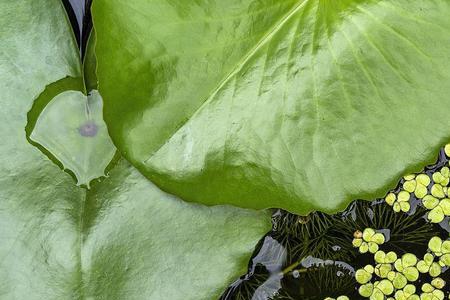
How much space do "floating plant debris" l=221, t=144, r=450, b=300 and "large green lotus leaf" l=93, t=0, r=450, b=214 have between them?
0.80ft

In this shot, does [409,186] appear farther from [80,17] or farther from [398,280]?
[80,17]

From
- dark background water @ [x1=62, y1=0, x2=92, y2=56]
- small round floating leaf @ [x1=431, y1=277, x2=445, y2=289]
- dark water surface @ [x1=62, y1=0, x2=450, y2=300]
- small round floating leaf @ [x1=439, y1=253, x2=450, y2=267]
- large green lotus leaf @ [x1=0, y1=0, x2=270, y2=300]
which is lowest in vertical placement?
small round floating leaf @ [x1=431, y1=277, x2=445, y2=289]

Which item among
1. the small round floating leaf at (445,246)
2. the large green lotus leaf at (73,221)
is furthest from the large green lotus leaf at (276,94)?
the small round floating leaf at (445,246)

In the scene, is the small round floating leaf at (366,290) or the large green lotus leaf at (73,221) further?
the small round floating leaf at (366,290)

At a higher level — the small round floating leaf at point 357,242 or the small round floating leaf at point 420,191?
the small round floating leaf at point 420,191

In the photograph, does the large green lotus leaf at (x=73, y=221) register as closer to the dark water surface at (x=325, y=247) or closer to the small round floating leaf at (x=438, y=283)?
the dark water surface at (x=325, y=247)

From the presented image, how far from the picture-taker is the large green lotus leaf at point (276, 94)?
1355 millimetres

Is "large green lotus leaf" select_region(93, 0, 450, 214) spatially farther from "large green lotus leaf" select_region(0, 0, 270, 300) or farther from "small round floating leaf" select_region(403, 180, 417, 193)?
"small round floating leaf" select_region(403, 180, 417, 193)

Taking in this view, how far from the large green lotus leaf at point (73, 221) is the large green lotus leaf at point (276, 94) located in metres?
0.11

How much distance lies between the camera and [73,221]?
1.45 m

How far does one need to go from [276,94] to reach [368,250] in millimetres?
506

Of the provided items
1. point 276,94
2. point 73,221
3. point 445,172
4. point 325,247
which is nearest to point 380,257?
point 325,247

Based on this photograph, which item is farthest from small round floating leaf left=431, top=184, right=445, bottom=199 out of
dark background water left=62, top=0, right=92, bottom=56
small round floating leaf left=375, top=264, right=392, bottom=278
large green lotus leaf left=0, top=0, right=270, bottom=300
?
dark background water left=62, top=0, right=92, bottom=56

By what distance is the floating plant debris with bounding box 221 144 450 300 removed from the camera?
1.65 m
